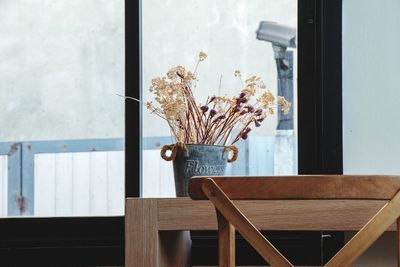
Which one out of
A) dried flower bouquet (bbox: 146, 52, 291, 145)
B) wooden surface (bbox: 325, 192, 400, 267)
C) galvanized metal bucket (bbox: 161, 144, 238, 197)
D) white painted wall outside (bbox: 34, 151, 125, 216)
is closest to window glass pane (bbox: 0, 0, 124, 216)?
white painted wall outside (bbox: 34, 151, 125, 216)

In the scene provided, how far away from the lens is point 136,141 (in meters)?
2.39

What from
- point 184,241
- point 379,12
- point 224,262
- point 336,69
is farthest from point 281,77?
point 224,262

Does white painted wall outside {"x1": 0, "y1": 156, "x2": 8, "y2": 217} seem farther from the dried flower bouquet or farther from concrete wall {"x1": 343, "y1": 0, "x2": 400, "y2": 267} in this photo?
concrete wall {"x1": 343, "y1": 0, "x2": 400, "y2": 267}

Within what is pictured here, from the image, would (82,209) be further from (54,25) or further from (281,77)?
(281,77)

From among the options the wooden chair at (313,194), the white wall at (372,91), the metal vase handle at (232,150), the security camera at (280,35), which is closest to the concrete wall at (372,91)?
the white wall at (372,91)

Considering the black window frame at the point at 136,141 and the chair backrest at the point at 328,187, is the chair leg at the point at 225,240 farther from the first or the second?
the black window frame at the point at 136,141

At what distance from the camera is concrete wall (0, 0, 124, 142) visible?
2.44 m

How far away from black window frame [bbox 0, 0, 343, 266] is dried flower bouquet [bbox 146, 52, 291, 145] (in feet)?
0.54

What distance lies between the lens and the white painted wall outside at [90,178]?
241 centimetres

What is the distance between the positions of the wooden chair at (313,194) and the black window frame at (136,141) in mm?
929

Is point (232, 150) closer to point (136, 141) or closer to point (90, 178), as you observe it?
point (136, 141)

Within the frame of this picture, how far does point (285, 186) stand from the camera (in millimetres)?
1359

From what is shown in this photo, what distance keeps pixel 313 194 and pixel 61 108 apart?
51.0 inches

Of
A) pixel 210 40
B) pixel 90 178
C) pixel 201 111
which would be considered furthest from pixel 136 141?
pixel 210 40
